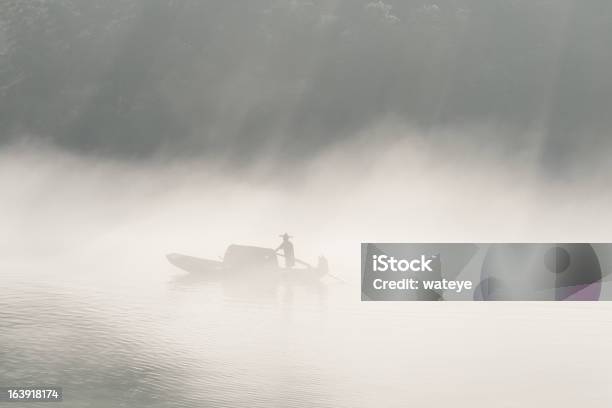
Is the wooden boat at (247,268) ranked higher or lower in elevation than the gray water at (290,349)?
higher

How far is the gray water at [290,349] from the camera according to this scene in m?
20.5

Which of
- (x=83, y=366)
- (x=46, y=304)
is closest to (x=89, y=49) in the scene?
(x=46, y=304)

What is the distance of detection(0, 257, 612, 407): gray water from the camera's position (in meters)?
20.5

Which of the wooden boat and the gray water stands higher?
the wooden boat

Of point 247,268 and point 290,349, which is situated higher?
point 247,268

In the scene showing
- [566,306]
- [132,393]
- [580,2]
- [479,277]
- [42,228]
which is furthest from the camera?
[580,2]

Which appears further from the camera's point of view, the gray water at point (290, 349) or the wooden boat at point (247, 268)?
the wooden boat at point (247, 268)

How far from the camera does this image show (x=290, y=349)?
26141 millimetres

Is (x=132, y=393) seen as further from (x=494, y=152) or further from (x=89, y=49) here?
(x=89, y=49)

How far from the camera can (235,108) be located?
343 ft

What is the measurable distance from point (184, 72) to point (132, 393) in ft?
296

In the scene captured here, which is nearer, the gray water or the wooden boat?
the gray water

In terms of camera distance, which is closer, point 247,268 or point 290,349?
point 290,349

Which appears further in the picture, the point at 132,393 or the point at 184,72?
the point at 184,72
